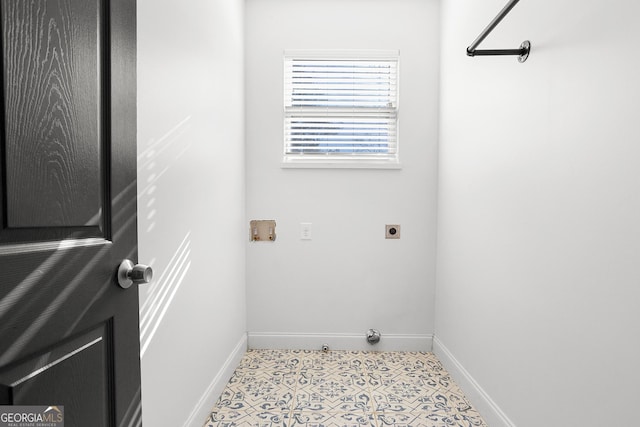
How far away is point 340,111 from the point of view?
2.86 metres

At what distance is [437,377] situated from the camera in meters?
2.43

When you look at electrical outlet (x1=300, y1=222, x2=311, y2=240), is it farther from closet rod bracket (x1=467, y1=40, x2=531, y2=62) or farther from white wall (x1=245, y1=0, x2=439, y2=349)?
closet rod bracket (x1=467, y1=40, x2=531, y2=62)

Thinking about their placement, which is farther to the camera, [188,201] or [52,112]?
[188,201]

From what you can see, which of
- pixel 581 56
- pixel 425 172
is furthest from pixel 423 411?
pixel 581 56

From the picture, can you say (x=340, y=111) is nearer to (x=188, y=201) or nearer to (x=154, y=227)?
(x=188, y=201)

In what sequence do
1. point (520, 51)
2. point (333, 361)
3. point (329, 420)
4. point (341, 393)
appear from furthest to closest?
point (333, 361)
point (341, 393)
point (329, 420)
point (520, 51)

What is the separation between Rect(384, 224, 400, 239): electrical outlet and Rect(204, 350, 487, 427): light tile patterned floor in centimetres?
86

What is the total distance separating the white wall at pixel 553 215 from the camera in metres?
1.09

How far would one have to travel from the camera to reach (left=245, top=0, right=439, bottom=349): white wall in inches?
109

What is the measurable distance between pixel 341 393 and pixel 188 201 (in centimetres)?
140

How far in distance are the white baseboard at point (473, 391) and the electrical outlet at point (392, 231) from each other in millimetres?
804

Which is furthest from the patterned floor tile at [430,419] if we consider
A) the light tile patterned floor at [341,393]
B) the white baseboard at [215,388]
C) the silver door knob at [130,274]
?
the silver door knob at [130,274]

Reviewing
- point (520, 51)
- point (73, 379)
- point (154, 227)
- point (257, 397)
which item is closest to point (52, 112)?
point (73, 379)

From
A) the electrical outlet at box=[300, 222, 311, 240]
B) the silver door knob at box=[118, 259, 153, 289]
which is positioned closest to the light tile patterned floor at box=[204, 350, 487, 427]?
the electrical outlet at box=[300, 222, 311, 240]
